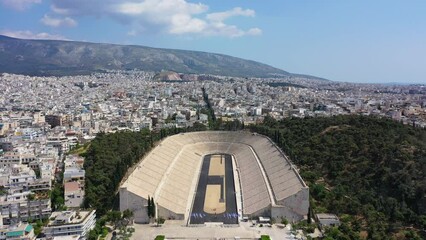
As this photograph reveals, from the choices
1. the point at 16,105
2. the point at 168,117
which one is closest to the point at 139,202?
the point at 168,117

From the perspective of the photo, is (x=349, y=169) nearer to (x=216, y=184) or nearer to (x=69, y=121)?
(x=216, y=184)

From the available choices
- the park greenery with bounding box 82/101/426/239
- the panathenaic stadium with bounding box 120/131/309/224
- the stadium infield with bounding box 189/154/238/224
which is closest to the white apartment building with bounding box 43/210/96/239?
the park greenery with bounding box 82/101/426/239

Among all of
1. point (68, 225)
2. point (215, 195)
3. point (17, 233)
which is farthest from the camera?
point (215, 195)

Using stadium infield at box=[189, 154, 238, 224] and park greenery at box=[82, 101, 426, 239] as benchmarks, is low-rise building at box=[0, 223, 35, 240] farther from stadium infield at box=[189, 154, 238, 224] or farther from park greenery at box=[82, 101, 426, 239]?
stadium infield at box=[189, 154, 238, 224]

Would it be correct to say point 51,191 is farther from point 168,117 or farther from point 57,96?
point 57,96

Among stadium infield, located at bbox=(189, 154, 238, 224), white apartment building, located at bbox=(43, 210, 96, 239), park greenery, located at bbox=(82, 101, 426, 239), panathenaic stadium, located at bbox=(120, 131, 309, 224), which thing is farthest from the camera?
stadium infield, located at bbox=(189, 154, 238, 224)

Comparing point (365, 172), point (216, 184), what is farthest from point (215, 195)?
point (365, 172)
